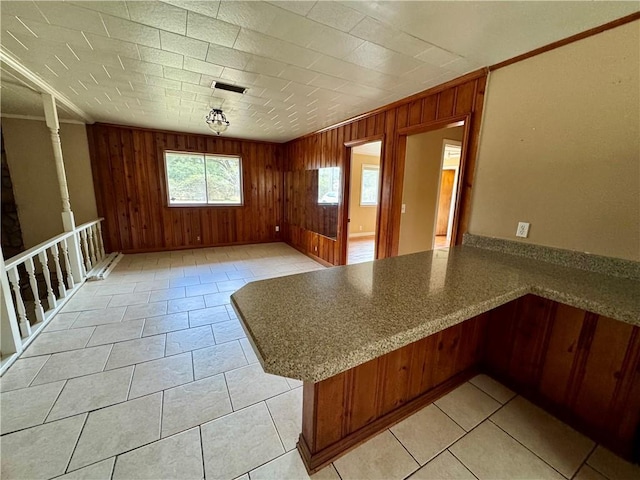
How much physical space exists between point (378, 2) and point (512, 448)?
2544 millimetres

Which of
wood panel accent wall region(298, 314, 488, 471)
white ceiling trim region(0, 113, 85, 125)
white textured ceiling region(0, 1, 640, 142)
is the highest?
white textured ceiling region(0, 1, 640, 142)

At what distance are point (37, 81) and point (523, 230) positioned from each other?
15.3 feet

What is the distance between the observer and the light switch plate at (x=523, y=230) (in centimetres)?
195

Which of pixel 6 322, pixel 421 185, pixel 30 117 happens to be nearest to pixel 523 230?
pixel 421 185

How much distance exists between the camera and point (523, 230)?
1.97 m

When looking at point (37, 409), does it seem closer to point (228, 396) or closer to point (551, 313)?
point (228, 396)

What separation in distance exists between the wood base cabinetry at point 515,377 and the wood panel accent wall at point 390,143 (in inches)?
37.5

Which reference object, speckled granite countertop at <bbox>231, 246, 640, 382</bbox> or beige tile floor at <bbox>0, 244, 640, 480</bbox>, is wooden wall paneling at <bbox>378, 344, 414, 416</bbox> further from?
speckled granite countertop at <bbox>231, 246, 640, 382</bbox>

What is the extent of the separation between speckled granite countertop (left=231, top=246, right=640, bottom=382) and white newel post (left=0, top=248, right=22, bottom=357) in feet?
7.09

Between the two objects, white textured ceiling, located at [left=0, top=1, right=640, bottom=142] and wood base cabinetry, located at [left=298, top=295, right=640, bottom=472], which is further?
white textured ceiling, located at [left=0, top=1, right=640, bottom=142]

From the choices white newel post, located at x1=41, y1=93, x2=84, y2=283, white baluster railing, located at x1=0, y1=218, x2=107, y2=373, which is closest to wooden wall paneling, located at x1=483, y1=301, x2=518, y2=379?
white baluster railing, located at x1=0, y1=218, x2=107, y2=373

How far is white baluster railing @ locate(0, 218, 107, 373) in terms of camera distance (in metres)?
2.02

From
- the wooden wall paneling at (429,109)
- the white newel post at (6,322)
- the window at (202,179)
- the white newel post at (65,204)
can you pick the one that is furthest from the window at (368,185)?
the white newel post at (6,322)

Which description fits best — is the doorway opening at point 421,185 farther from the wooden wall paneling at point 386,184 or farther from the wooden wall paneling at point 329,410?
the wooden wall paneling at point 329,410
